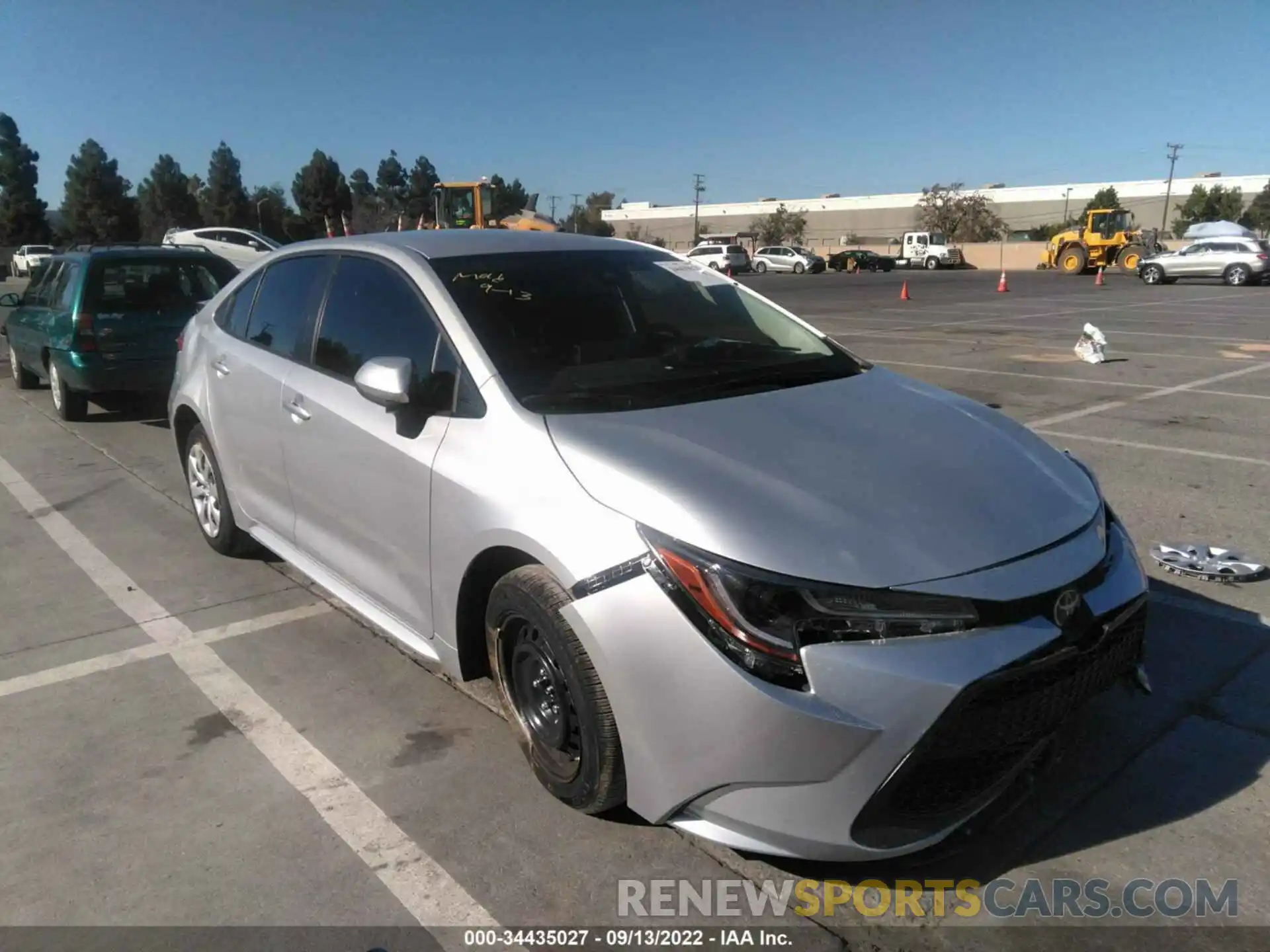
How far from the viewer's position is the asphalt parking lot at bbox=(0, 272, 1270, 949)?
2.52 meters

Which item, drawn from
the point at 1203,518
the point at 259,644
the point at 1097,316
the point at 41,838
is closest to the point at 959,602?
the point at 41,838

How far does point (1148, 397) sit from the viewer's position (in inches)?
375

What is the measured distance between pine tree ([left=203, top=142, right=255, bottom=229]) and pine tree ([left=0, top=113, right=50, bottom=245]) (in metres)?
13.2

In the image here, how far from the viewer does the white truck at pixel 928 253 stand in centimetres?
5869

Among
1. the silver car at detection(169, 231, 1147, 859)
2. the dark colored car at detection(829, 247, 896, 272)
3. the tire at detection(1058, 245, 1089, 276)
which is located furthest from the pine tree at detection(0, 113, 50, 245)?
the silver car at detection(169, 231, 1147, 859)

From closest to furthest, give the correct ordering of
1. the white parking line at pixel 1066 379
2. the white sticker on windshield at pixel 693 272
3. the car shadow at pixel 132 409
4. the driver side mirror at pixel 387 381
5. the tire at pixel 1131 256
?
the driver side mirror at pixel 387 381 → the white sticker on windshield at pixel 693 272 → the car shadow at pixel 132 409 → the white parking line at pixel 1066 379 → the tire at pixel 1131 256

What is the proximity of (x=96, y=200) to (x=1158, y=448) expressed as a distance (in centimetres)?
8975

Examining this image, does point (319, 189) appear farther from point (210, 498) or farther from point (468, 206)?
point (210, 498)

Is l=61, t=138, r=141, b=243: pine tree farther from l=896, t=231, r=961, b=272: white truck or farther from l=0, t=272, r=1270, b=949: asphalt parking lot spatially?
l=0, t=272, r=1270, b=949: asphalt parking lot

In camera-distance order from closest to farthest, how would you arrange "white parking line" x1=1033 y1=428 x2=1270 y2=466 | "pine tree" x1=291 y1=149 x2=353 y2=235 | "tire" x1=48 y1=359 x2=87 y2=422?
"white parking line" x1=1033 y1=428 x2=1270 y2=466
"tire" x1=48 y1=359 x2=87 y2=422
"pine tree" x1=291 y1=149 x2=353 y2=235

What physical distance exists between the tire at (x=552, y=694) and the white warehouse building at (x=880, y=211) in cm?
9438

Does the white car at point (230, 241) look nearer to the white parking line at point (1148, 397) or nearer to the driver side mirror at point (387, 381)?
the white parking line at point (1148, 397)

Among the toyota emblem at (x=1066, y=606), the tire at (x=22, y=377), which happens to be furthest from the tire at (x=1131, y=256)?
the toyota emblem at (x=1066, y=606)

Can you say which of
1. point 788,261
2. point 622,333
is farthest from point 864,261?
point 622,333
